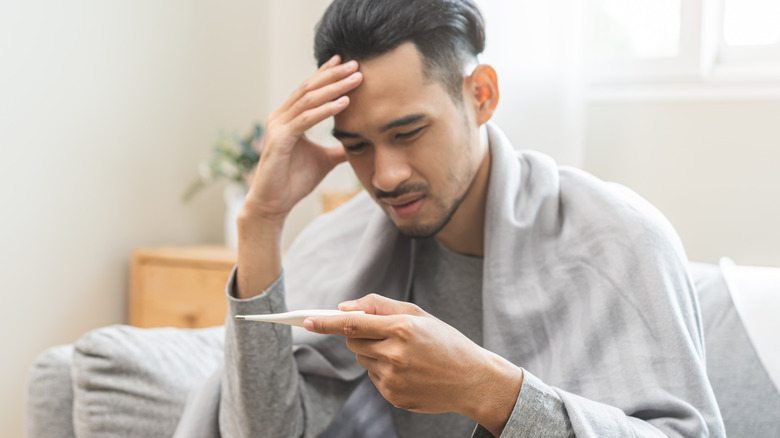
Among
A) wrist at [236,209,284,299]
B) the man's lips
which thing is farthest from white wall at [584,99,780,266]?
wrist at [236,209,284,299]

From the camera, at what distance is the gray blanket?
0.90 metres

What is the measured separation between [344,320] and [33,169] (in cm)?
175

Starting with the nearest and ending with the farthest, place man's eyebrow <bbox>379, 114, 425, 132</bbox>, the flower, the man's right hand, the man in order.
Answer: the man
man's eyebrow <bbox>379, 114, 425, 132</bbox>
the man's right hand
the flower

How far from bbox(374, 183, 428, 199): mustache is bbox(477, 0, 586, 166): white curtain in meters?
0.95

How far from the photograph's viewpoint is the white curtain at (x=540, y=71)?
199cm

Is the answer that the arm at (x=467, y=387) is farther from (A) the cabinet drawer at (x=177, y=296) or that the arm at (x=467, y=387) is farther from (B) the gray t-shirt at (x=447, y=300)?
(A) the cabinet drawer at (x=177, y=296)

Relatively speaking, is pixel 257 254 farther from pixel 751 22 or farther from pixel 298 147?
pixel 751 22

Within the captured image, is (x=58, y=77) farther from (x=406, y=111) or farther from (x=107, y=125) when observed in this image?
(x=406, y=111)

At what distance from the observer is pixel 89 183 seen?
2342 millimetres

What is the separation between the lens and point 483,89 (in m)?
1.20

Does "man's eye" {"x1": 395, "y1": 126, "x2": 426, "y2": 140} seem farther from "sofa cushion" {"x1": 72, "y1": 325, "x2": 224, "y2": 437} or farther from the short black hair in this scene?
"sofa cushion" {"x1": 72, "y1": 325, "x2": 224, "y2": 437}

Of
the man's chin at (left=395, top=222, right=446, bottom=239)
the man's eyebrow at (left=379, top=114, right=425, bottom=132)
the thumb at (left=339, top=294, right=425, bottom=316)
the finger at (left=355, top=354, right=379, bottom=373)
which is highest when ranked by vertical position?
the man's eyebrow at (left=379, top=114, right=425, bottom=132)

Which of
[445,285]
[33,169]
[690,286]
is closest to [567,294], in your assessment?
[690,286]

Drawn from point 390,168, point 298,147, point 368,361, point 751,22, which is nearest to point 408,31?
point 390,168
